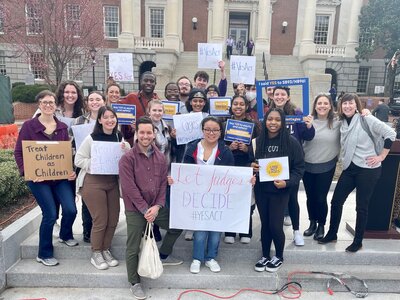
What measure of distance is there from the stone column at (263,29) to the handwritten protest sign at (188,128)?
24892 mm

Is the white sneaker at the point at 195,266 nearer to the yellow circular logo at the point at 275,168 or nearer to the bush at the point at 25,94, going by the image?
the yellow circular logo at the point at 275,168

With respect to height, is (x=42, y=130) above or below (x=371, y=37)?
below

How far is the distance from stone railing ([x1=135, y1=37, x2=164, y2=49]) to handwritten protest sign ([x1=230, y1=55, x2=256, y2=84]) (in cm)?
2314

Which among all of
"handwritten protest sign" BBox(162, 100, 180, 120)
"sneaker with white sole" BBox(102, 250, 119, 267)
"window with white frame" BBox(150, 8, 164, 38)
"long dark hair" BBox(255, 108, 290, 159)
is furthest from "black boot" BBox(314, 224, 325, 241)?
"window with white frame" BBox(150, 8, 164, 38)

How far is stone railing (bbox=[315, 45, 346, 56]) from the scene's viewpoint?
28750 millimetres

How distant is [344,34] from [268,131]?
30.2 m

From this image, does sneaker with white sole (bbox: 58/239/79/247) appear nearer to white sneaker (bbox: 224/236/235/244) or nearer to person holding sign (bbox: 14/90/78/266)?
person holding sign (bbox: 14/90/78/266)

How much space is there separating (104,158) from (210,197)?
1346 millimetres

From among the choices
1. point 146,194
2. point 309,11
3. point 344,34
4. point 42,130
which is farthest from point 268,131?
point 344,34

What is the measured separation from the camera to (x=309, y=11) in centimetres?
2767

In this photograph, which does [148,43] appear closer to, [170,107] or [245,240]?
[170,107]

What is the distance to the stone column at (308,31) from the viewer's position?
2772 centimetres

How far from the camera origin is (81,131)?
4168mm

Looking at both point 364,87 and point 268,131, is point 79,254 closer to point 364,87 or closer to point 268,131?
point 268,131
